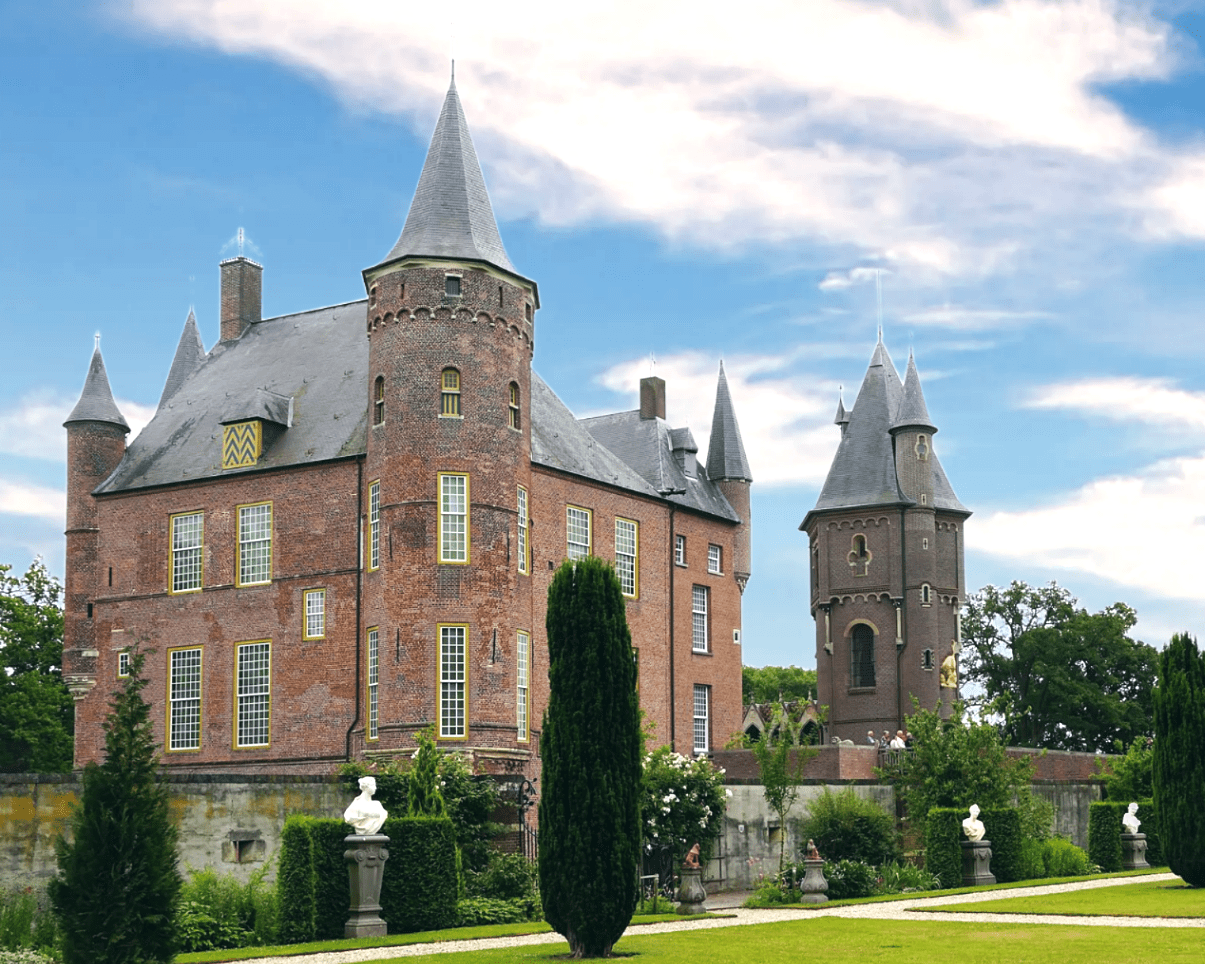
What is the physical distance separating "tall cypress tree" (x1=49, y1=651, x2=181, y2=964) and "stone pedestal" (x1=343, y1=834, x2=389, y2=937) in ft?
27.5

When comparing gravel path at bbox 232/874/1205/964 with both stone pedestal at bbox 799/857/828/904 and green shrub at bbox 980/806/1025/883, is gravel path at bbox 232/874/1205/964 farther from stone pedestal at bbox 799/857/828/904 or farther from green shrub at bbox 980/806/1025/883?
green shrub at bbox 980/806/1025/883

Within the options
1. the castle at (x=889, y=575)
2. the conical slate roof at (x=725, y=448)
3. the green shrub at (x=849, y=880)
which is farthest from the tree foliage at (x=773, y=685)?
the green shrub at (x=849, y=880)

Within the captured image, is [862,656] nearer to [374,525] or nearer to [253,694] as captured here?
[253,694]

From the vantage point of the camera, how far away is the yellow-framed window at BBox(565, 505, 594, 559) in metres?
43.5

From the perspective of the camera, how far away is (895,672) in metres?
58.2

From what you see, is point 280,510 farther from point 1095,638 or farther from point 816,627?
point 1095,638

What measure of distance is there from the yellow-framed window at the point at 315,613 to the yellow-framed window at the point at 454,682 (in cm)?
504

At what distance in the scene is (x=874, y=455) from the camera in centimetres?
6047

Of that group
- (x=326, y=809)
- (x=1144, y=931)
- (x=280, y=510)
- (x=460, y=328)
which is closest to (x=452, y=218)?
(x=460, y=328)

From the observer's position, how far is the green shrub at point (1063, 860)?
38062 mm

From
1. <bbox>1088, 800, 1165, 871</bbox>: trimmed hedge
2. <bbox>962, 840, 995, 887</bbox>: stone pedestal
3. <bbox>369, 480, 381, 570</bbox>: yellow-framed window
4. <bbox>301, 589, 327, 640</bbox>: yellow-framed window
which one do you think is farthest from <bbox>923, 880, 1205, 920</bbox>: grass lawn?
<bbox>301, 589, 327, 640</bbox>: yellow-framed window

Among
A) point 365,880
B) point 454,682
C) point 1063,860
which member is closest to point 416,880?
point 365,880

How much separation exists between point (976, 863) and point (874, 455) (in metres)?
27.7

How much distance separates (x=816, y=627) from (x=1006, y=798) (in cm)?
2497
